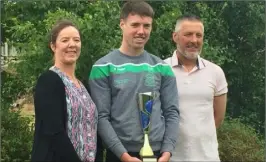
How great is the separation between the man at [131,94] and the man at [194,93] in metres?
0.25

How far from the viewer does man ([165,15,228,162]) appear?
4.20 metres

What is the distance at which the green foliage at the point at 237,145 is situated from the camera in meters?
7.59

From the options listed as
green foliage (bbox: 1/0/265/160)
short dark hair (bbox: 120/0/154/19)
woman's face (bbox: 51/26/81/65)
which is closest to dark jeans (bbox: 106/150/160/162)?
woman's face (bbox: 51/26/81/65)

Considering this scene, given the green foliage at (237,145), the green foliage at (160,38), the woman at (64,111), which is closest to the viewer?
the woman at (64,111)

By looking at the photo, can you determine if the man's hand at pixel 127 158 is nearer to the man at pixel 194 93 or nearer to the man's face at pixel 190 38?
the man at pixel 194 93

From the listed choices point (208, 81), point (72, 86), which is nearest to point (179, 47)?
point (208, 81)

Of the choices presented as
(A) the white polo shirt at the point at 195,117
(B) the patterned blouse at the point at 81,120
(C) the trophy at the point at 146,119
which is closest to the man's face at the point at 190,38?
(A) the white polo shirt at the point at 195,117

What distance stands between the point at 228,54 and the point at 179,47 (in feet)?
14.1

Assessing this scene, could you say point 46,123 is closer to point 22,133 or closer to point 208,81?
point 208,81

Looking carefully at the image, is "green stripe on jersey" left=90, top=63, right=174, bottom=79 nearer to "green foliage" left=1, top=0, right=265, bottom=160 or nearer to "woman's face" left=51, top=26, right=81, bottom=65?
"woman's face" left=51, top=26, right=81, bottom=65

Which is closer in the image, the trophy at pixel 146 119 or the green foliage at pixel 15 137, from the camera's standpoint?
the trophy at pixel 146 119

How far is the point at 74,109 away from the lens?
3561mm

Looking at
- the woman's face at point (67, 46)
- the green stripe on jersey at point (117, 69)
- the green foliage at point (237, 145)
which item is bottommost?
the green foliage at point (237, 145)

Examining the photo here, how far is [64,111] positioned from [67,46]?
1.53 ft
